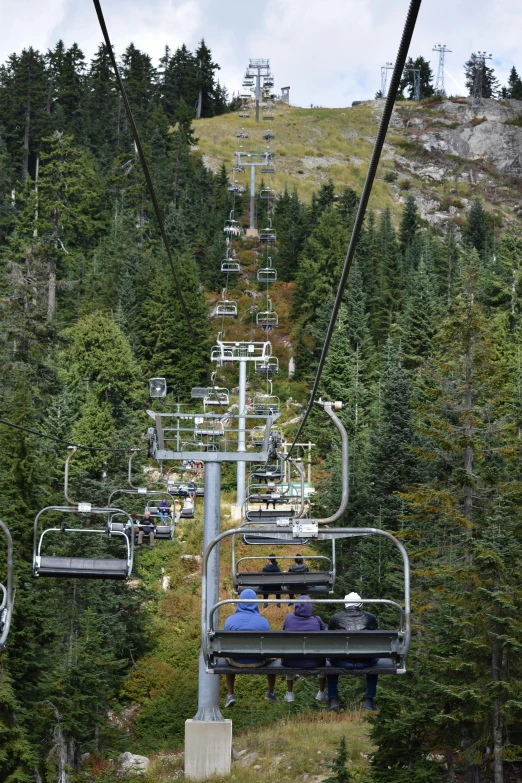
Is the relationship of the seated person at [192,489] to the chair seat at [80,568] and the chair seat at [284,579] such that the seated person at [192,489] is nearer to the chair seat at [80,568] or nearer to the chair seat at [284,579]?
the chair seat at [80,568]

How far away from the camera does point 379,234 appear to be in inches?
3209

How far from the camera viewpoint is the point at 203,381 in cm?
6444

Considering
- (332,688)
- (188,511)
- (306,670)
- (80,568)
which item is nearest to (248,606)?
(306,670)

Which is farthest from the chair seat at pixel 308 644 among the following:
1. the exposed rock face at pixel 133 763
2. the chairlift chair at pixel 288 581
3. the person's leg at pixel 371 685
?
the exposed rock face at pixel 133 763

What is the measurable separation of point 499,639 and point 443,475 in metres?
15.0

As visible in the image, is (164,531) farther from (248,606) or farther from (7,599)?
(7,599)

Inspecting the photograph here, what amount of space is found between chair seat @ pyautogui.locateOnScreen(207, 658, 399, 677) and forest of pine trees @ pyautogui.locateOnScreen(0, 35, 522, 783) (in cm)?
1020

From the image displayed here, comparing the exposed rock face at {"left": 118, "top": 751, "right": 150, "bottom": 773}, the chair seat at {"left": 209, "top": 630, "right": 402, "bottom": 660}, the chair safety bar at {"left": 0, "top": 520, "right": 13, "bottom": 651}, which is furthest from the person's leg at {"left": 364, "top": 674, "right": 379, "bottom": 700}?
the exposed rock face at {"left": 118, "top": 751, "right": 150, "bottom": 773}

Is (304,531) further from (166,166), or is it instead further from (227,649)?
(166,166)

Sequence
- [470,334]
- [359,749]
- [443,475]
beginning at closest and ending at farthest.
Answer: [359,749] → [470,334] → [443,475]

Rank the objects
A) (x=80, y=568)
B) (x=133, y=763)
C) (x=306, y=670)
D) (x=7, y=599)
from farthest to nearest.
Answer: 1. (x=133, y=763)
2. (x=80, y=568)
3. (x=306, y=670)
4. (x=7, y=599)

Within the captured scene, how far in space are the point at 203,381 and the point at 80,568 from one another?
154ft

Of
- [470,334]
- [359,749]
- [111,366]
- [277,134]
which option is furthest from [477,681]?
[277,134]

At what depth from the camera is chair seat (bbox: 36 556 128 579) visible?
17.5 metres
